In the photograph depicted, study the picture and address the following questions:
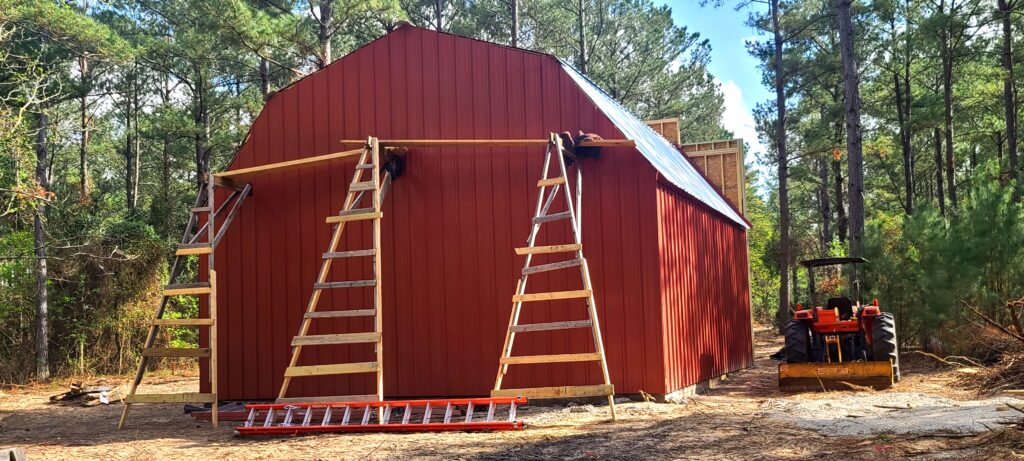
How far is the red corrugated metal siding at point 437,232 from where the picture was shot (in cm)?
1012

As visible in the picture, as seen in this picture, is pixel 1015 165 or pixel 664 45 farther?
pixel 664 45

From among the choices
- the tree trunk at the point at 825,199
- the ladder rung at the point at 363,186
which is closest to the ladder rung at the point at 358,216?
the ladder rung at the point at 363,186

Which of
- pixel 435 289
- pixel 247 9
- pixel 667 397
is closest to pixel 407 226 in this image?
pixel 435 289

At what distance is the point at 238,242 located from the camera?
11438 mm

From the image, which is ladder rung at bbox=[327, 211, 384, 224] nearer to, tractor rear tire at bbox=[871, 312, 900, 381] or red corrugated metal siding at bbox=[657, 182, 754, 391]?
red corrugated metal siding at bbox=[657, 182, 754, 391]

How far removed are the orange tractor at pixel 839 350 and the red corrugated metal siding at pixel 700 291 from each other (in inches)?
49.0

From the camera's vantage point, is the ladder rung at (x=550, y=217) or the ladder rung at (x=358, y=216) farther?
the ladder rung at (x=358, y=216)

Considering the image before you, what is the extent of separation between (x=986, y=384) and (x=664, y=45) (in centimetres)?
2699

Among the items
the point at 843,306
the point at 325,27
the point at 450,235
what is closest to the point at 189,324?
the point at 450,235

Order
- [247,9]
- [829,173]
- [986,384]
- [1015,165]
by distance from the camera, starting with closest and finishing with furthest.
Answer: [986,384], [247,9], [1015,165], [829,173]

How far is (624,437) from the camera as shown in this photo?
738 cm

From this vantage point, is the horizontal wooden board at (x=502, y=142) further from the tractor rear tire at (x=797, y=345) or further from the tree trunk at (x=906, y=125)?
the tree trunk at (x=906, y=125)

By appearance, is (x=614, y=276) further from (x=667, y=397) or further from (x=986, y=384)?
(x=986, y=384)

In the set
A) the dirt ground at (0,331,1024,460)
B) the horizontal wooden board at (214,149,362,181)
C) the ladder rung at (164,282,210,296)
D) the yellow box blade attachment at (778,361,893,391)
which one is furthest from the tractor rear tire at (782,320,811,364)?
the ladder rung at (164,282,210,296)
